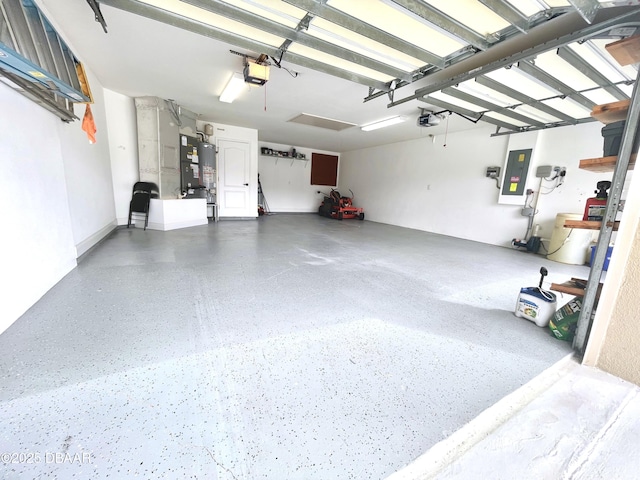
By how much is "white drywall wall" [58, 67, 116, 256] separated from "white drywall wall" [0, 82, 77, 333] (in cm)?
53

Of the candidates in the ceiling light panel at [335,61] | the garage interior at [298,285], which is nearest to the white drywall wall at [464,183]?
the garage interior at [298,285]

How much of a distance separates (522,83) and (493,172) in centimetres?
287

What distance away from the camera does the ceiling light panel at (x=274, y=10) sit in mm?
2006

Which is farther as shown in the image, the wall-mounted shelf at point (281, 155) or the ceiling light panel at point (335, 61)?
the wall-mounted shelf at point (281, 155)

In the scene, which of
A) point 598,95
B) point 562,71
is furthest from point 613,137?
point 598,95

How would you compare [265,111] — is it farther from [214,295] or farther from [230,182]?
[214,295]

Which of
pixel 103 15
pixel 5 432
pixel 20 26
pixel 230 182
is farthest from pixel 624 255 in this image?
pixel 230 182

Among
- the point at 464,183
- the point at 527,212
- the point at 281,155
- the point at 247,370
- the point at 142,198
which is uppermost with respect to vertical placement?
the point at 281,155

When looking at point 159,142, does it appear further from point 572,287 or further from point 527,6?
point 572,287

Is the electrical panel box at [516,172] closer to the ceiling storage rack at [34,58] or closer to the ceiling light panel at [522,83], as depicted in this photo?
the ceiling light panel at [522,83]

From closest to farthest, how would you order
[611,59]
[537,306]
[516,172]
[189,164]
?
[537,306], [611,59], [516,172], [189,164]

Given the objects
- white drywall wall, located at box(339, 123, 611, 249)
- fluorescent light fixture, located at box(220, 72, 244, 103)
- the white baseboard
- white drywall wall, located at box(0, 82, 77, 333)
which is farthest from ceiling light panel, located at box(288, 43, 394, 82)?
white drywall wall, located at box(339, 123, 611, 249)

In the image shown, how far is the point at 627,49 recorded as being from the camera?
5.11 feet

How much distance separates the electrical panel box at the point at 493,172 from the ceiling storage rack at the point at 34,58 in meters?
6.82
